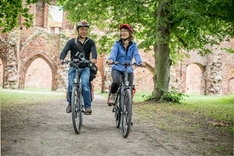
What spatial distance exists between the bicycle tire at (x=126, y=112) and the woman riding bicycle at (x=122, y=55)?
433 millimetres

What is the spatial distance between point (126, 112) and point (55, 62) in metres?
22.3

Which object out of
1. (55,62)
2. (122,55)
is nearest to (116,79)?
(122,55)

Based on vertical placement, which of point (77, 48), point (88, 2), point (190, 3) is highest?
point (88, 2)

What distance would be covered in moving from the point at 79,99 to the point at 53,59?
21.8m

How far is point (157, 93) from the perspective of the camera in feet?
44.0

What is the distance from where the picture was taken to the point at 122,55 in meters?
5.98

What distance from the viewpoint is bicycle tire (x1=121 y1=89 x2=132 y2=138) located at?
5.23m

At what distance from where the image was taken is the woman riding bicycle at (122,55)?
19.2 ft

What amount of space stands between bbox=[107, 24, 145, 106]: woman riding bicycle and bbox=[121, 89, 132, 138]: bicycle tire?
1.42ft

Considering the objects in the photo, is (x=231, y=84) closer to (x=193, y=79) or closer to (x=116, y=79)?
(x=193, y=79)

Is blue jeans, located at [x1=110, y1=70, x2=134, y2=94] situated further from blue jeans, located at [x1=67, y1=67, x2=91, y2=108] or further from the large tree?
the large tree

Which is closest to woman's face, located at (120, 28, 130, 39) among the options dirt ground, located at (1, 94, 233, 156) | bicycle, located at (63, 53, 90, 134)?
bicycle, located at (63, 53, 90, 134)

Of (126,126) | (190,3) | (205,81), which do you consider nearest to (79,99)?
(126,126)

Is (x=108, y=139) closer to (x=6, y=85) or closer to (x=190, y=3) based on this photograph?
(x=190, y=3)
